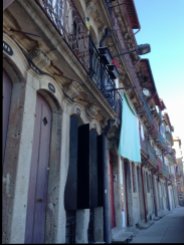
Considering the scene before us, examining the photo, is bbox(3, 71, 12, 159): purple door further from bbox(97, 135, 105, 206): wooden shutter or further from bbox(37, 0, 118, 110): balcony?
bbox(97, 135, 105, 206): wooden shutter

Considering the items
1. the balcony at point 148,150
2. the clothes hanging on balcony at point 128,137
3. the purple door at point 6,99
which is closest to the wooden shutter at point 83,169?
the purple door at point 6,99

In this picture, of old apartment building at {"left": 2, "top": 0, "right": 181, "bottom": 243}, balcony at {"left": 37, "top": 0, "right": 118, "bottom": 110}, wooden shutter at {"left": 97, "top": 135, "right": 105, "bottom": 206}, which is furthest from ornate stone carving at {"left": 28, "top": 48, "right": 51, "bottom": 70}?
wooden shutter at {"left": 97, "top": 135, "right": 105, "bottom": 206}

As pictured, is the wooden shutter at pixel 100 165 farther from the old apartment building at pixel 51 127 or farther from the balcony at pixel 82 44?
the balcony at pixel 82 44

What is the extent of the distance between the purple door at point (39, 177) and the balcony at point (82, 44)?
4.50ft

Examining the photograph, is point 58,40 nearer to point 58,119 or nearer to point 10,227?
point 58,119

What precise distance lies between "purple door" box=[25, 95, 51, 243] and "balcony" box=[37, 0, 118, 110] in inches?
54.0

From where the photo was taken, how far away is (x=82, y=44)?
6.78m

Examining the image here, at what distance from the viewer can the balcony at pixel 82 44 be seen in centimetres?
552

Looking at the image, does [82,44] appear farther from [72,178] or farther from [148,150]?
[148,150]

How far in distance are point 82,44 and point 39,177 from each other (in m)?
3.73

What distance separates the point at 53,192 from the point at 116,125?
417cm

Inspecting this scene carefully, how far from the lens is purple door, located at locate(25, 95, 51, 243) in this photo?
4.25 m

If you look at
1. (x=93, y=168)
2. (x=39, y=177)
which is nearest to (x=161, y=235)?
(x=93, y=168)

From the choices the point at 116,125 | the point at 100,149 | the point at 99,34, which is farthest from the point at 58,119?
the point at 99,34
